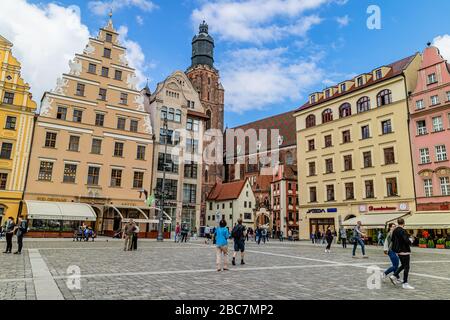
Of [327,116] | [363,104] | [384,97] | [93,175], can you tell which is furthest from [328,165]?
[93,175]

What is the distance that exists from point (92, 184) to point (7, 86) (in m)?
12.7

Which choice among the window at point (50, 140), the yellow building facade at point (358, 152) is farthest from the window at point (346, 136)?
the window at point (50, 140)

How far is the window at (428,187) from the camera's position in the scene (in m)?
31.9

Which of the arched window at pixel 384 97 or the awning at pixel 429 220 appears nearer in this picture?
the awning at pixel 429 220

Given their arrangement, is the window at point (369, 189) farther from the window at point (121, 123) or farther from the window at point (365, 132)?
the window at point (121, 123)

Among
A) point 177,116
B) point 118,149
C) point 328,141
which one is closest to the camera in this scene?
point 118,149

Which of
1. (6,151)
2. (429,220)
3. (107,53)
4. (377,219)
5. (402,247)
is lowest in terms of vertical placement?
(402,247)

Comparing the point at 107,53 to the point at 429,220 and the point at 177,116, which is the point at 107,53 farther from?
the point at 429,220

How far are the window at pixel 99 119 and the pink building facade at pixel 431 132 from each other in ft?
109

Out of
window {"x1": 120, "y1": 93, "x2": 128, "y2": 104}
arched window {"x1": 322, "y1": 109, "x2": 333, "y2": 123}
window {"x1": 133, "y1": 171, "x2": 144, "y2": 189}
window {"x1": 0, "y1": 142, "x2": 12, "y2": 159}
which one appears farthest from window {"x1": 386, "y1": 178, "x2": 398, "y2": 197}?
window {"x1": 0, "y1": 142, "x2": 12, "y2": 159}

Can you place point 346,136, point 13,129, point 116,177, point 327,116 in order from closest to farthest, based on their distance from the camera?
point 13,129 → point 116,177 → point 346,136 → point 327,116

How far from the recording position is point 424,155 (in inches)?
1302

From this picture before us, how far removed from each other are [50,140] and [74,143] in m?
2.33

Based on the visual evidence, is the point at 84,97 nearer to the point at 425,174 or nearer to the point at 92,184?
the point at 92,184
